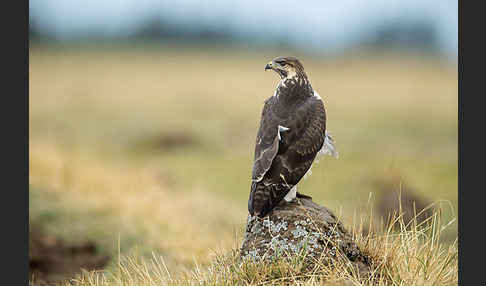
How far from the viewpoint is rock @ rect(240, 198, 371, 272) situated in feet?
18.9

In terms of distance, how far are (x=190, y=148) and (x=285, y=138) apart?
14.1 m

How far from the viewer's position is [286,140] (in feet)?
19.8

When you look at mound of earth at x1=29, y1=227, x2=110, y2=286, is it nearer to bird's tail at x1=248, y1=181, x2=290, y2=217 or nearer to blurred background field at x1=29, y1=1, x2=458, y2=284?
blurred background field at x1=29, y1=1, x2=458, y2=284

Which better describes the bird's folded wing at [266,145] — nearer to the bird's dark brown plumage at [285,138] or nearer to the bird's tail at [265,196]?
the bird's dark brown plumage at [285,138]

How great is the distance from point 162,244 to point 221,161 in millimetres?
8794

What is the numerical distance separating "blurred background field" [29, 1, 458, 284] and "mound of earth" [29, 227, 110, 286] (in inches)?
9.6

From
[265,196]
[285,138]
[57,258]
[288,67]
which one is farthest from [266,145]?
[57,258]

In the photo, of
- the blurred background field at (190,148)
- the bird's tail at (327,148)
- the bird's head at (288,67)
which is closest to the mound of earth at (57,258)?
the blurred background field at (190,148)

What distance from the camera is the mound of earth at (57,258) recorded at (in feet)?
27.3

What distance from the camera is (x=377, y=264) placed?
6.02 m

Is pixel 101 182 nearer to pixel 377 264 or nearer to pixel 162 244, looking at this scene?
pixel 162 244

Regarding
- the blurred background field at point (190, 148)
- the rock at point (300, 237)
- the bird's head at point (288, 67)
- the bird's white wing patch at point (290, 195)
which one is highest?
the bird's head at point (288, 67)

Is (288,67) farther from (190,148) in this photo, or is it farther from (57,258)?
(190,148)

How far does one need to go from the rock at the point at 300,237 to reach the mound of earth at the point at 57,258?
133 inches
